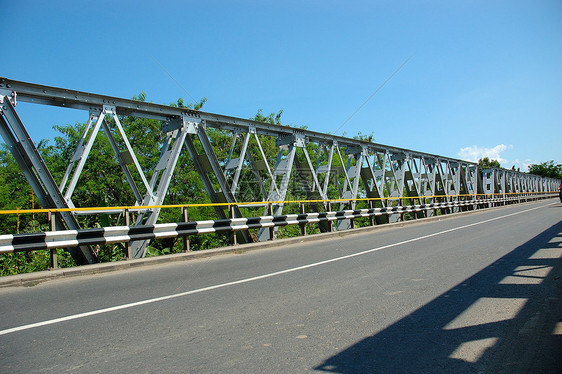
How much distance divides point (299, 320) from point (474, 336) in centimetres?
170

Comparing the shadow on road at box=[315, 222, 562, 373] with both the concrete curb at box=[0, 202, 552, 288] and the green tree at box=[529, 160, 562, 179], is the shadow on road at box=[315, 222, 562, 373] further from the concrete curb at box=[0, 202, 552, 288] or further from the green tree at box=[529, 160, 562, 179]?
the green tree at box=[529, 160, 562, 179]

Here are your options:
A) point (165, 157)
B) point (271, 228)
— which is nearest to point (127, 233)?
point (165, 157)

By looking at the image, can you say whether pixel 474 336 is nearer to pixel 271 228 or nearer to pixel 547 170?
pixel 271 228

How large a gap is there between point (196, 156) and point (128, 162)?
219cm

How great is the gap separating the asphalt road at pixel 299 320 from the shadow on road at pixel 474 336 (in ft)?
0.05

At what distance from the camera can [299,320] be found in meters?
4.29

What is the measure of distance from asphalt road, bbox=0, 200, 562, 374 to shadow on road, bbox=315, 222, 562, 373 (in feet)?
0.05

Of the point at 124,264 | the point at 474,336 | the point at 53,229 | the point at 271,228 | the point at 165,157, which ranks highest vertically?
the point at 165,157

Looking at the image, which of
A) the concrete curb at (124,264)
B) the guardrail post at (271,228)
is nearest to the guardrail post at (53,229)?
the concrete curb at (124,264)

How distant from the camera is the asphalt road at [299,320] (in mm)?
3205

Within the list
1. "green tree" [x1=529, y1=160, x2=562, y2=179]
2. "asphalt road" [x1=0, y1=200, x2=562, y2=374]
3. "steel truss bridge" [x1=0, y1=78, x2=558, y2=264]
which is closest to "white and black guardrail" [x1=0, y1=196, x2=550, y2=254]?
"steel truss bridge" [x1=0, y1=78, x2=558, y2=264]

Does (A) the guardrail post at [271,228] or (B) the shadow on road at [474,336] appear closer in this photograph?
(B) the shadow on road at [474,336]

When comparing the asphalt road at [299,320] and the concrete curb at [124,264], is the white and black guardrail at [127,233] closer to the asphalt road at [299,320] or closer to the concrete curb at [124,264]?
the concrete curb at [124,264]

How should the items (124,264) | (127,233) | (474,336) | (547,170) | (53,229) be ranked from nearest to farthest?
(474,336) < (53,229) < (124,264) < (127,233) < (547,170)
